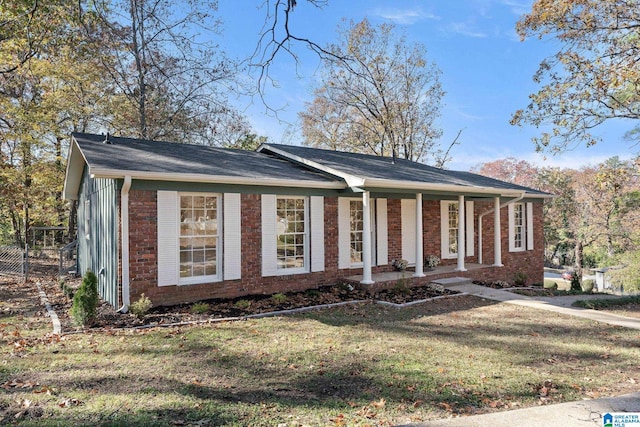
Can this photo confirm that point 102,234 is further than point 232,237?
Yes

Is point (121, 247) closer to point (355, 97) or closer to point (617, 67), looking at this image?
point (617, 67)

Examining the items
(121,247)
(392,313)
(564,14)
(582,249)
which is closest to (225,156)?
(121,247)

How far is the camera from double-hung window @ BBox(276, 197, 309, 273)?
9852 millimetres

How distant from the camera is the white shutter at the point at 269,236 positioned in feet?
30.9

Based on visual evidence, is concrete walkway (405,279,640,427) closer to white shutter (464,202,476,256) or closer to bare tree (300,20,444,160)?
white shutter (464,202,476,256)

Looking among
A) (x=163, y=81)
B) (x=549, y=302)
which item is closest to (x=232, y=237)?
(x=549, y=302)

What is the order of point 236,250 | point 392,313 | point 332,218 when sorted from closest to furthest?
point 392,313 → point 236,250 → point 332,218

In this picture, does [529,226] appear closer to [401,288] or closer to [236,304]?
[401,288]

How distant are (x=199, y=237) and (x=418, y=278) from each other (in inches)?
234

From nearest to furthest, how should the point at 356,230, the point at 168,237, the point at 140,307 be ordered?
the point at 140,307
the point at 168,237
the point at 356,230

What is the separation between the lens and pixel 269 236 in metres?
9.50

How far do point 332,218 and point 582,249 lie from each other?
29.0 metres

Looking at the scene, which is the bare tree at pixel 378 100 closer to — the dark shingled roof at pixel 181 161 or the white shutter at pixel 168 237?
the dark shingled roof at pixel 181 161

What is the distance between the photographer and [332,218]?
10.7 m
